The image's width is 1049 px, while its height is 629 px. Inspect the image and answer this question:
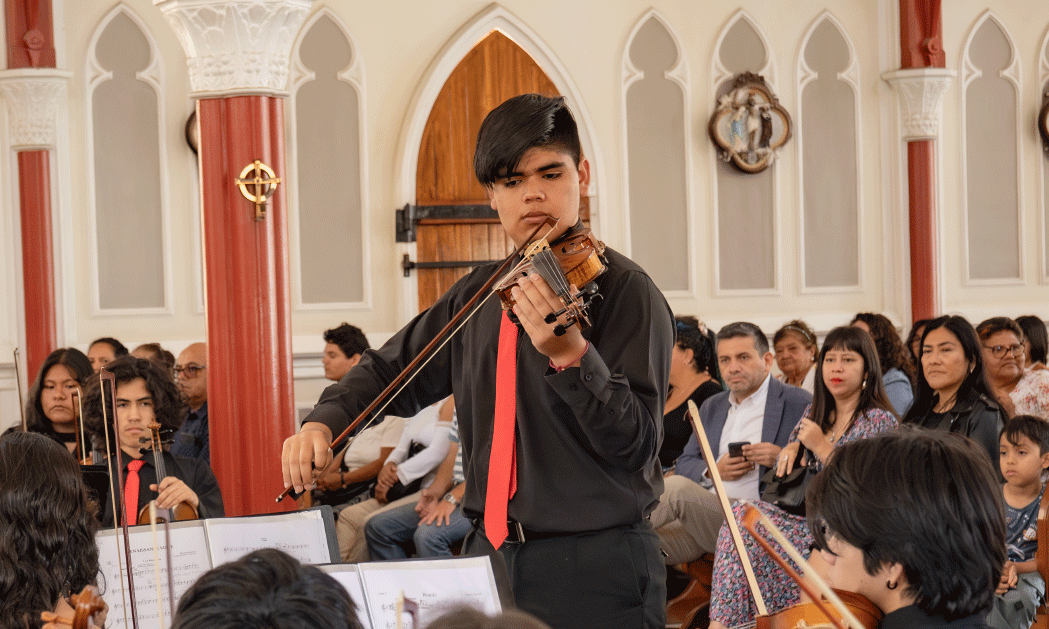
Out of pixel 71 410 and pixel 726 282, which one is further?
pixel 726 282

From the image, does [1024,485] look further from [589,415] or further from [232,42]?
[232,42]

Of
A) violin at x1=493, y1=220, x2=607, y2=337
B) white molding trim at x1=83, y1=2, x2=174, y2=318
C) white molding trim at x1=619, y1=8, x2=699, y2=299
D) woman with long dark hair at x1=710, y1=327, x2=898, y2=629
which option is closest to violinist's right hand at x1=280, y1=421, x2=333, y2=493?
violin at x1=493, y1=220, x2=607, y2=337

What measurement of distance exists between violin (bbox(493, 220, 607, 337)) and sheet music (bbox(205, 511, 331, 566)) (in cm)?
62

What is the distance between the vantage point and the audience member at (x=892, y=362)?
542 cm

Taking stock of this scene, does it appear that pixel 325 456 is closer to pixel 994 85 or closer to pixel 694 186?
pixel 694 186

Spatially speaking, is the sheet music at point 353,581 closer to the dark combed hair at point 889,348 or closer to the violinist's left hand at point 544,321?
the violinist's left hand at point 544,321

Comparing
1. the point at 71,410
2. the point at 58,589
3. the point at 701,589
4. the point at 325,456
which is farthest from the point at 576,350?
the point at 71,410

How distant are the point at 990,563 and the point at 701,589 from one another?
304 cm

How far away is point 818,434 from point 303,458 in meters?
2.72

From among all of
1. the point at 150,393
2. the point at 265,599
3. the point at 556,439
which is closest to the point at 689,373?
the point at 150,393

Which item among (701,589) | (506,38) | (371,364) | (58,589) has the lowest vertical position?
(701,589)

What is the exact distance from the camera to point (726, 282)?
810cm

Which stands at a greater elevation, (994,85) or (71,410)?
(994,85)

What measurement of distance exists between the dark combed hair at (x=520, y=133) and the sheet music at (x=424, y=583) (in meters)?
0.73
